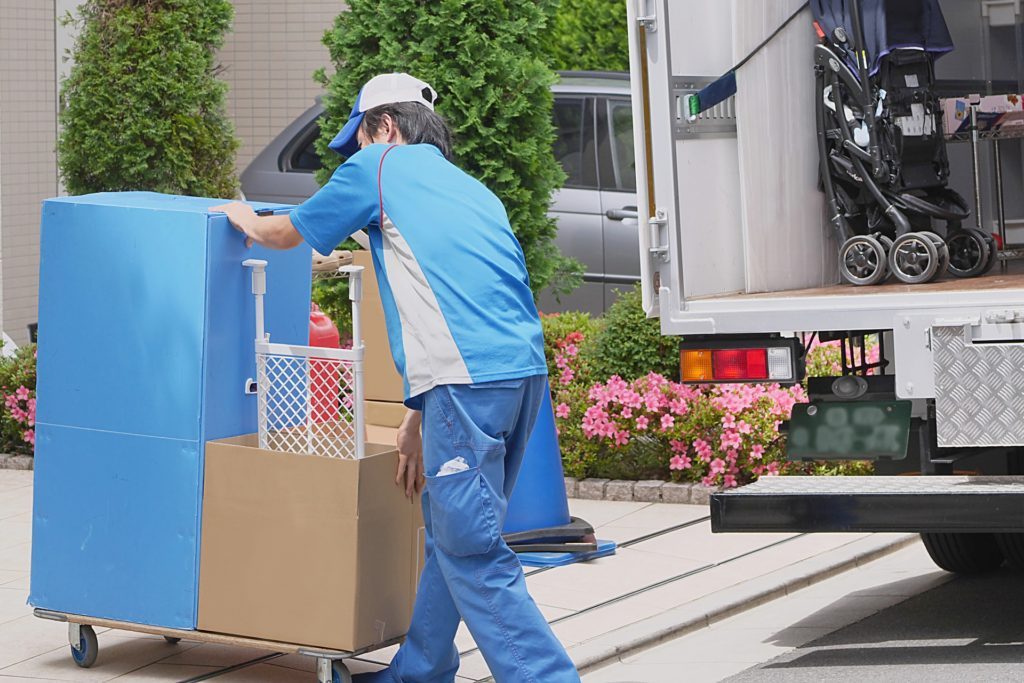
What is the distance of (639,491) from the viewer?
25.2 feet

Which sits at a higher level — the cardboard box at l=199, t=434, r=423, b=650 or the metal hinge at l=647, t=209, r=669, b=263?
the metal hinge at l=647, t=209, r=669, b=263

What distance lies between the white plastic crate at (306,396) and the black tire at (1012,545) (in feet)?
9.11

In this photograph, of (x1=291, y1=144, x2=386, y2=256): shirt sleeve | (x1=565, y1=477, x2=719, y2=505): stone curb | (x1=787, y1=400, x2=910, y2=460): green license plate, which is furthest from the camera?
(x1=565, y1=477, x2=719, y2=505): stone curb

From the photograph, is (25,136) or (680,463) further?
(25,136)

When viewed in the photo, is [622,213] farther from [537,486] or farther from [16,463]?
[16,463]

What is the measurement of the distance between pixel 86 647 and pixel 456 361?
1624mm

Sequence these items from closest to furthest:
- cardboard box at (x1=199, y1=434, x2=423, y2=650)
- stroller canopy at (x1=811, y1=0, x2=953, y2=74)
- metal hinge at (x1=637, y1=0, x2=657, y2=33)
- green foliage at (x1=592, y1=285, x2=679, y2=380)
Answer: cardboard box at (x1=199, y1=434, x2=423, y2=650)
metal hinge at (x1=637, y1=0, x2=657, y2=33)
stroller canopy at (x1=811, y1=0, x2=953, y2=74)
green foliage at (x1=592, y1=285, x2=679, y2=380)

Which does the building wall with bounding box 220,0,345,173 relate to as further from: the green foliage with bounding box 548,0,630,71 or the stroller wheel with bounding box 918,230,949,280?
the stroller wheel with bounding box 918,230,949,280

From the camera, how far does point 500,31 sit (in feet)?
26.2

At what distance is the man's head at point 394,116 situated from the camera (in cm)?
475

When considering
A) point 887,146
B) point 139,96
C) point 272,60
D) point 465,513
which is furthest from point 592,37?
point 465,513

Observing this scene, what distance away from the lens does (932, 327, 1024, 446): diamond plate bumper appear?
16.8 feet

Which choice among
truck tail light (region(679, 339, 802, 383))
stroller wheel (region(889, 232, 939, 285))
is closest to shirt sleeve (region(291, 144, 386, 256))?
truck tail light (region(679, 339, 802, 383))

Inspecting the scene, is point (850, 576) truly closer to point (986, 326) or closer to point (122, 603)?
point (986, 326)
